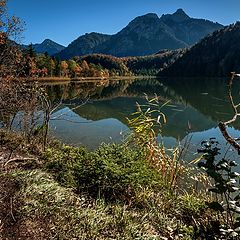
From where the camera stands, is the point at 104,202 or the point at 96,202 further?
the point at 104,202

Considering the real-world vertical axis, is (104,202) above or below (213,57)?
below

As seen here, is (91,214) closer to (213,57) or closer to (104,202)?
(104,202)

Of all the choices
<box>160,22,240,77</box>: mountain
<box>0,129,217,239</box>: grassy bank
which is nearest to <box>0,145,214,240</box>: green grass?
<box>0,129,217,239</box>: grassy bank

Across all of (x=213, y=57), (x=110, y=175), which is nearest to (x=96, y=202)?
(x=110, y=175)

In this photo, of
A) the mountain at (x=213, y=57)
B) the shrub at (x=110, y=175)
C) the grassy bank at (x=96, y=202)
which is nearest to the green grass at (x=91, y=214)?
the grassy bank at (x=96, y=202)

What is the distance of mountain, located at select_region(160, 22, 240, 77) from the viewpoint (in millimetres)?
144875

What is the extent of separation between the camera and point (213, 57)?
504 feet

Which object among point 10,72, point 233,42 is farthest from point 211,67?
point 10,72

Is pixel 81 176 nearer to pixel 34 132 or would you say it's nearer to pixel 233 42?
pixel 34 132

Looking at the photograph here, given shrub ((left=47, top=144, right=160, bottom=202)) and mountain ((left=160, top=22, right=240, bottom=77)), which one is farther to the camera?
mountain ((left=160, top=22, right=240, bottom=77))

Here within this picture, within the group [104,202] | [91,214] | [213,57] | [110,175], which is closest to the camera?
[91,214]

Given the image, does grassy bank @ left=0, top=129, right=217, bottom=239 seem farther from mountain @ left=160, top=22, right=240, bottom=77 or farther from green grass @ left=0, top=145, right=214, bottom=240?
mountain @ left=160, top=22, right=240, bottom=77

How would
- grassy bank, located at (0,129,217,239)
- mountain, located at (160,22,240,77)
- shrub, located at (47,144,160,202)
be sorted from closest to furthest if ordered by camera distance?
grassy bank, located at (0,129,217,239) < shrub, located at (47,144,160,202) < mountain, located at (160,22,240,77)

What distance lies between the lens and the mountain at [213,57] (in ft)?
475
